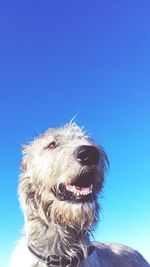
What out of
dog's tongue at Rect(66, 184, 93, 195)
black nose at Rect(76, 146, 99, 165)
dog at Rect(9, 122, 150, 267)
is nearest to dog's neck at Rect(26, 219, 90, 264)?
dog at Rect(9, 122, 150, 267)

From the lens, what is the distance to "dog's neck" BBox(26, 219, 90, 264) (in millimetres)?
11383

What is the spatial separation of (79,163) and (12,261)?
2.05 m

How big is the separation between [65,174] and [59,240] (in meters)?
1.13

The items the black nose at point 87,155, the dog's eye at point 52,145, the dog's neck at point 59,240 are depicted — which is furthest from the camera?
the dog's eye at point 52,145

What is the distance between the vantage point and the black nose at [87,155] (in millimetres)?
11117

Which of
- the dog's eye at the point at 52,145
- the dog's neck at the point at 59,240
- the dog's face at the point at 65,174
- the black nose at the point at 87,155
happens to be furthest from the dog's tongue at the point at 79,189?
the dog's eye at the point at 52,145

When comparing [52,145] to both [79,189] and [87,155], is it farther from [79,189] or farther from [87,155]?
[79,189]

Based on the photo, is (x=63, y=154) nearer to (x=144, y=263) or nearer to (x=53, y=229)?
(x=53, y=229)

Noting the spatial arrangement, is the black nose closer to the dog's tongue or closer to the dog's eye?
the dog's tongue

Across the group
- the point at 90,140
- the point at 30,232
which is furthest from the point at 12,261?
the point at 90,140

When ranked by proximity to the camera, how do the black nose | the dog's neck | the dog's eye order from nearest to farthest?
the black nose, the dog's neck, the dog's eye

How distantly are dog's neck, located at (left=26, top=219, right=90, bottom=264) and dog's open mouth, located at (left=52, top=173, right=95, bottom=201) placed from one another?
0.54m

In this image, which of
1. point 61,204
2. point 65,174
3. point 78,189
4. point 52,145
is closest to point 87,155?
point 65,174

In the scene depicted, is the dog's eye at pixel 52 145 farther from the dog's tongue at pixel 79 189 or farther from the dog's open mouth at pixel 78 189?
the dog's tongue at pixel 79 189
